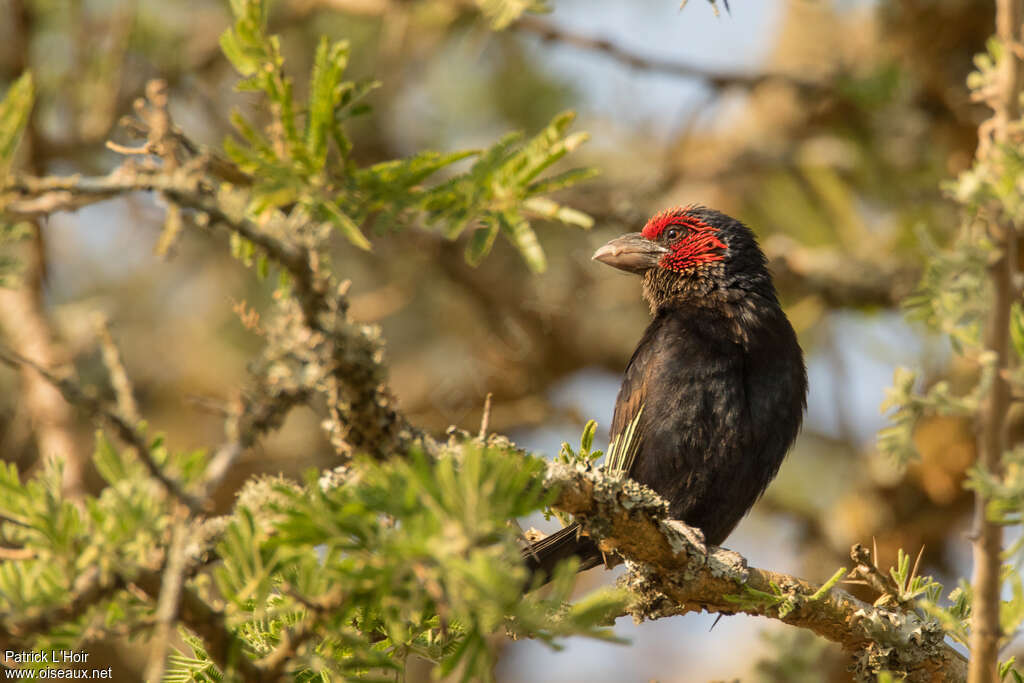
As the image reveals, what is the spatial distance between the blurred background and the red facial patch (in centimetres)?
12

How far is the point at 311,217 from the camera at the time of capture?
5.85ft

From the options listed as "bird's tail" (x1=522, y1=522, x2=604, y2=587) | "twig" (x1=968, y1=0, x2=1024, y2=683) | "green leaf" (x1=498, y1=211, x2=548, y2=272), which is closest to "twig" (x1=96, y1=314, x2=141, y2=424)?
"green leaf" (x1=498, y1=211, x2=548, y2=272)

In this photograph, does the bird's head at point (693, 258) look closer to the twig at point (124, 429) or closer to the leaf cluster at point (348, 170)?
the leaf cluster at point (348, 170)

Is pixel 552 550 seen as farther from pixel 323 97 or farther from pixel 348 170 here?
pixel 323 97

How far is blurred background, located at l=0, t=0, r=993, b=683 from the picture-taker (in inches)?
193

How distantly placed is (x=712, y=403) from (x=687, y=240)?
0.94 m

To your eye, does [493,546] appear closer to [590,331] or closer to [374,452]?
[374,452]

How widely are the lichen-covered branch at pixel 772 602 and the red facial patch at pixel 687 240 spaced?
162 centimetres

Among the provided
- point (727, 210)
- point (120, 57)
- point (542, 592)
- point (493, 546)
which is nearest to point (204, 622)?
point (493, 546)

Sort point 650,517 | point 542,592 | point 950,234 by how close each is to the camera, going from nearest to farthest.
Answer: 1. point 650,517
2. point 542,592
3. point 950,234

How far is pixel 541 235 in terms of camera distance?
20.8 feet

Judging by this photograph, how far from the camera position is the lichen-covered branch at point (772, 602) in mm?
2629

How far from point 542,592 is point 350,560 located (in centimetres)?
293

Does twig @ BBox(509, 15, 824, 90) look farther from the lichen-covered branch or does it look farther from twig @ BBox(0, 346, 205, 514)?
twig @ BBox(0, 346, 205, 514)
